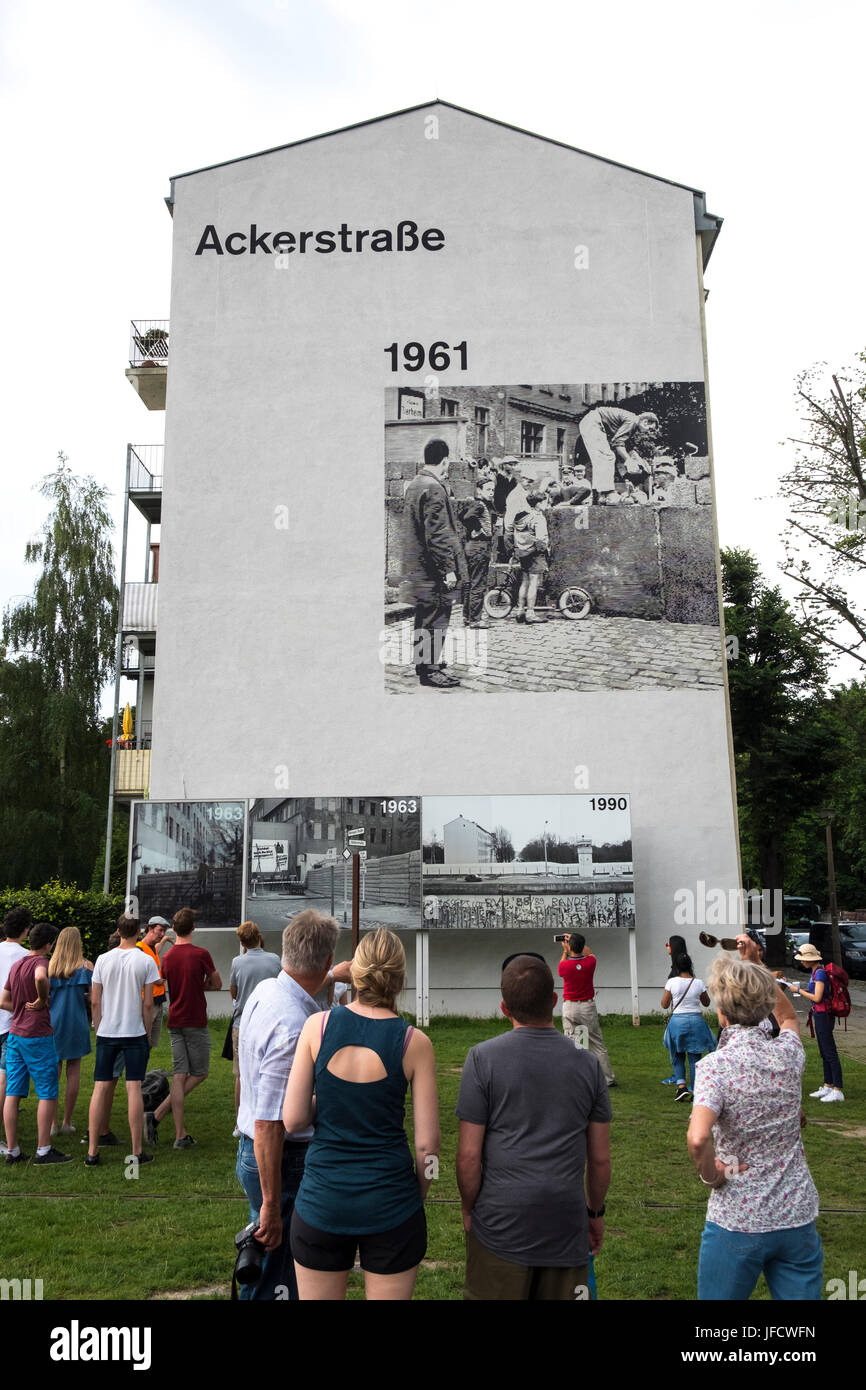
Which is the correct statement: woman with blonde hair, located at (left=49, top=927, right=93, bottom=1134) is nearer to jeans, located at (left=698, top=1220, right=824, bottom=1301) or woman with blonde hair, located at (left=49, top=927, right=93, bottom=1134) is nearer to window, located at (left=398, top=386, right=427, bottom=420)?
jeans, located at (left=698, top=1220, right=824, bottom=1301)

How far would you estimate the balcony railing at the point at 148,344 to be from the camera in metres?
29.8

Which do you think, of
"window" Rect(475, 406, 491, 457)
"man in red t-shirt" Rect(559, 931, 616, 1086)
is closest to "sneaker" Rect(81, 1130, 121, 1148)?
"man in red t-shirt" Rect(559, 931, 616, 1086)

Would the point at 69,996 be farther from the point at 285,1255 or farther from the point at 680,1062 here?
the point at 680,1062

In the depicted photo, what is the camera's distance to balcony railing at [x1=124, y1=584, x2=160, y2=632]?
28844 mm

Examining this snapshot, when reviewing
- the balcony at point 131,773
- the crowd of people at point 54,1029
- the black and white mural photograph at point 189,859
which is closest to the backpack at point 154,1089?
the crowd of people at point 54,1029

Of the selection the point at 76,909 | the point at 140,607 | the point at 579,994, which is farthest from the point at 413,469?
the point at 579,994

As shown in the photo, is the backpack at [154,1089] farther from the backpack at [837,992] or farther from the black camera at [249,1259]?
the backpack at [837,992]

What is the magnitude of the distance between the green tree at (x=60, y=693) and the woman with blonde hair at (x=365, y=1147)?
33.4m

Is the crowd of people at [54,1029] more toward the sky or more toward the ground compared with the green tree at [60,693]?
more toward the ground

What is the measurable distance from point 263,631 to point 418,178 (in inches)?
471

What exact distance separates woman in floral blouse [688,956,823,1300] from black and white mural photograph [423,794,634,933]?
59.6ft

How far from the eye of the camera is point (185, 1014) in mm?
Result: 10445

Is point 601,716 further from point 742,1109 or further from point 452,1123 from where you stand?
point 742,1109

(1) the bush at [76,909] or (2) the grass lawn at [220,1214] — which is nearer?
(2) the grass lawn at [220,1214]
